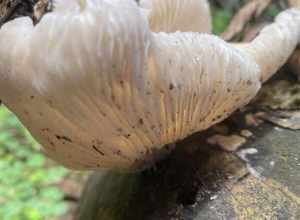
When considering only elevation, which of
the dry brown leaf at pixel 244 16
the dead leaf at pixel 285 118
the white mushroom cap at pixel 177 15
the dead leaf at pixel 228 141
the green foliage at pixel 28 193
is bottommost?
the green foliage at pixel 28 193

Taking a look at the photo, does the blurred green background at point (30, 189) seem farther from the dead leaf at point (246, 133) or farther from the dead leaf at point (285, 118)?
the dead leaf at point (246, 133)

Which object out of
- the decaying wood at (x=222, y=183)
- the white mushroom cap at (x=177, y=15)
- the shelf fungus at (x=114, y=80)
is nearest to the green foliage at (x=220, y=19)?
the white mushroom cap at (x=177, y=15)

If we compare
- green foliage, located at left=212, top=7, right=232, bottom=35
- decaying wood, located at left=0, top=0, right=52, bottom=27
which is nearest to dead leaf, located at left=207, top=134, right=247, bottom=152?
decaying wood, located at left=0, top=0, right=52, bottom=27

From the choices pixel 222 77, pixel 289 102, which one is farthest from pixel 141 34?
pixel 289 102

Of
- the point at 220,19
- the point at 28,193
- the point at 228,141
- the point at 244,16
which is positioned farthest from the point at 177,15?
the point at 220,19

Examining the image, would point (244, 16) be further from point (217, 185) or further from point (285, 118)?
point (217, 185)

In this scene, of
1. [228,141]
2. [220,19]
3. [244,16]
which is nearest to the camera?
[228,141]

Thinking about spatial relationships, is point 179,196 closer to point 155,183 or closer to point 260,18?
point 155,183
